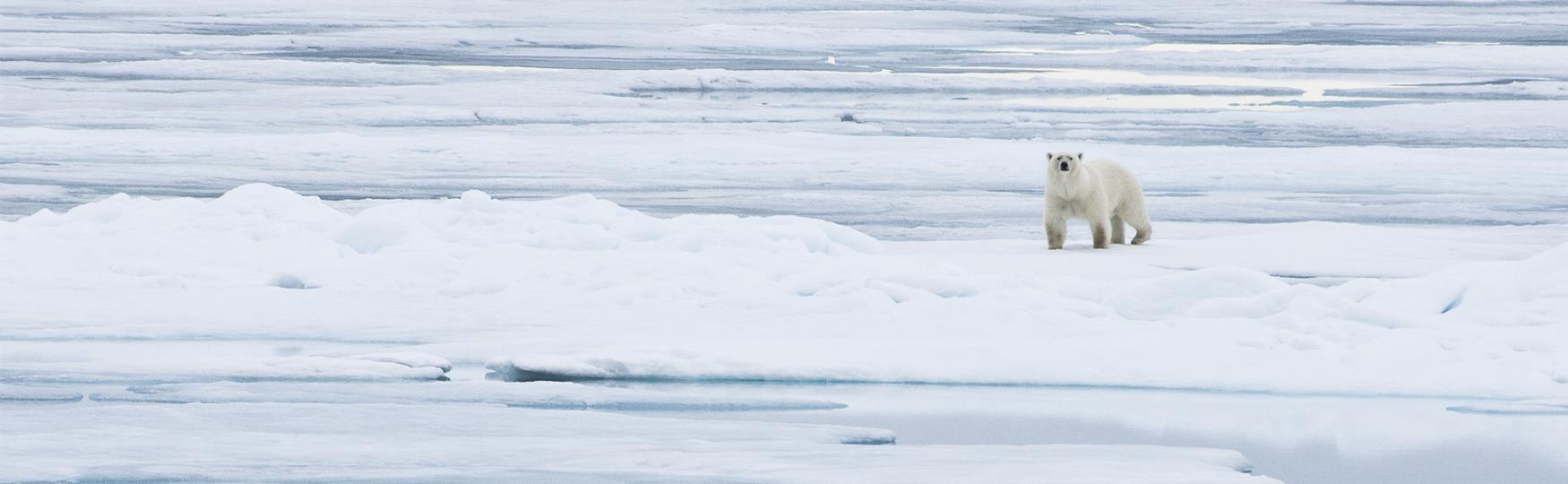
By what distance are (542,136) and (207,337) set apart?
7674mm

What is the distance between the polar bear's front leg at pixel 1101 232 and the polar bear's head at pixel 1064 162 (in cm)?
29

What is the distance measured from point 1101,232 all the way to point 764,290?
8.50 ft

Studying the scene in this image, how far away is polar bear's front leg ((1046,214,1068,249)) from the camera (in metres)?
8.34

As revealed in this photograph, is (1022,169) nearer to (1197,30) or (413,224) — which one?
(413,224)

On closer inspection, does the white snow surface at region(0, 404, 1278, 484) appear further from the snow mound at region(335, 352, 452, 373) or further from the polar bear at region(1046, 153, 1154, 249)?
the polar bear at region(1046, 153, 1154, 249)

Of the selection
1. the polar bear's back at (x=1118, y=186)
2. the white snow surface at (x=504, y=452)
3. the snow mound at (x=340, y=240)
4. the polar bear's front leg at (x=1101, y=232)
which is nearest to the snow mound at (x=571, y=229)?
the snow mound at (x=340, y=240)

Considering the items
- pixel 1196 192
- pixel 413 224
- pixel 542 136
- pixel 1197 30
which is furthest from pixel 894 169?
pixel 1197 30

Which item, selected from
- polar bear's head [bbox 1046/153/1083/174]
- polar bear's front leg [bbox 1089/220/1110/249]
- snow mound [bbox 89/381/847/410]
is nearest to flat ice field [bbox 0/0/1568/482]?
snow mound [bbox 89/381/847/410]

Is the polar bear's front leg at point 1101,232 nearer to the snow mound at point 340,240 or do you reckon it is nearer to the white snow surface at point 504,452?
the snow mound at point 340,240

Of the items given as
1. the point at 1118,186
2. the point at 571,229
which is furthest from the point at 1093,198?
the point at 571,229

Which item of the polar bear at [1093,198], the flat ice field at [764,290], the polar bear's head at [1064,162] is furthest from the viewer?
the polar bear at [1093,198]

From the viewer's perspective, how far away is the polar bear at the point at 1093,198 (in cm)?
826

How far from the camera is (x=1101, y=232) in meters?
8.48

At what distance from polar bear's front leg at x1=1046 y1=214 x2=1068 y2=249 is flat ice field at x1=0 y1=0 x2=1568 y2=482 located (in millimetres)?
86
